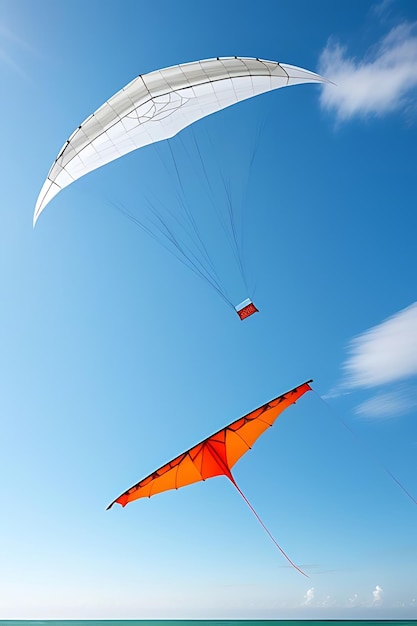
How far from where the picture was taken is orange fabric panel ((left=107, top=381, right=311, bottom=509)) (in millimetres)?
11117

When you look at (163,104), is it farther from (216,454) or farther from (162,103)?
(216,454)

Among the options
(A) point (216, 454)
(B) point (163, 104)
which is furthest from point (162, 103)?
(A) point (216, 454)

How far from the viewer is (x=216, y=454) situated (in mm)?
11898

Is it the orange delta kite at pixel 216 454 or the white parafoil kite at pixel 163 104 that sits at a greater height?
the white parafoil kite at pixel 163 104

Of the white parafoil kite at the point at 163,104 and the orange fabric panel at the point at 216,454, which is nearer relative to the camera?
the orange fabric panel at the point at 216,454

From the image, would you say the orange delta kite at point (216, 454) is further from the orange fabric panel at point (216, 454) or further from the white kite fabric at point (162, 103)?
the white kite fabric at point (162, 103)

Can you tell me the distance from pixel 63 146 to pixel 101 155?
3.60 feet

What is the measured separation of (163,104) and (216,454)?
9.65 metres

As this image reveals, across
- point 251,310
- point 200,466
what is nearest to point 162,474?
point 200,466

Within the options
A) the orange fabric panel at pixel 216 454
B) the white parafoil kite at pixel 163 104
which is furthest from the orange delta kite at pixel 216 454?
the white parafoil kite at pixel 163 104

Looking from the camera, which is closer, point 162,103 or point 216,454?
point 216,454

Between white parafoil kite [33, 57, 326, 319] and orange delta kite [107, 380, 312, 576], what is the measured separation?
2.58 m

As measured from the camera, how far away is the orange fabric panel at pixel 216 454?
11.1 meters

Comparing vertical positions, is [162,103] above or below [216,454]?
above
